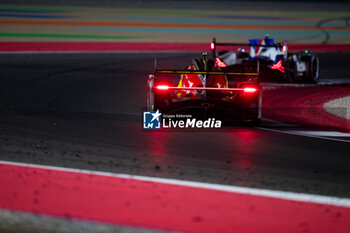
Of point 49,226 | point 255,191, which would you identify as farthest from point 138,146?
Result: point 49,226

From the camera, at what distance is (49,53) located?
18.8m

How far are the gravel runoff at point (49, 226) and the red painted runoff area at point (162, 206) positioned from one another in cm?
9

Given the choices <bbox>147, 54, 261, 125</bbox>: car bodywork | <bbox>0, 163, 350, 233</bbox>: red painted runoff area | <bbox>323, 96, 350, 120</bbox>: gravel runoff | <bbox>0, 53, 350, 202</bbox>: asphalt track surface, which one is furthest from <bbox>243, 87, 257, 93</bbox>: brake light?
<bbox>0, 163, 350, 233</bbox>: red painted runoff area

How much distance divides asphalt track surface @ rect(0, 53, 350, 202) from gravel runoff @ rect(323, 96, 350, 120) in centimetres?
193

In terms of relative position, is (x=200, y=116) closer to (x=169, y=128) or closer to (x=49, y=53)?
(x=169, y=128)

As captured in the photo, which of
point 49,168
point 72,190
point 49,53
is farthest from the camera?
point 49,53

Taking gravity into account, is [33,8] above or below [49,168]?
above

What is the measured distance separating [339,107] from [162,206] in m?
6.87

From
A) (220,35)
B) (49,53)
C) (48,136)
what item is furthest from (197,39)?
(48,136)

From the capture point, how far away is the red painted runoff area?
478 centimetres

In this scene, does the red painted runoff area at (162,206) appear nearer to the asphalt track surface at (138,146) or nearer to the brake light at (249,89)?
the asphalt track surface at (138,146)

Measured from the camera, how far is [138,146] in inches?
300

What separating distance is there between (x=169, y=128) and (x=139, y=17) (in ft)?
61.1

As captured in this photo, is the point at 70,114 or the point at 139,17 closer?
the point at 70,114
